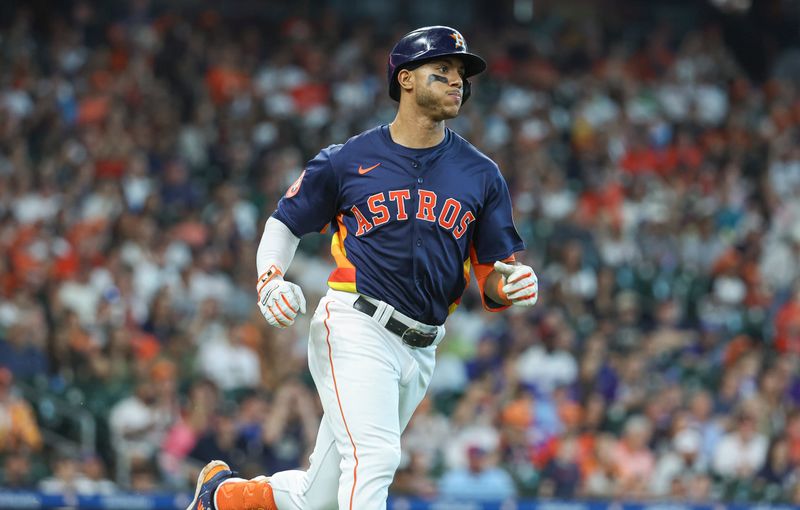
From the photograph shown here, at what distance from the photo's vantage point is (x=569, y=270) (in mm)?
12211

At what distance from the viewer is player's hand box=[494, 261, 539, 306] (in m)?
4.52

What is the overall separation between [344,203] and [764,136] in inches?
446

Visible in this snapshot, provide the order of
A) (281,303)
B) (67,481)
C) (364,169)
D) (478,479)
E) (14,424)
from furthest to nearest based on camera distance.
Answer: (478,479) → (14,424) → (67,481) → (364,169) → (281,303)

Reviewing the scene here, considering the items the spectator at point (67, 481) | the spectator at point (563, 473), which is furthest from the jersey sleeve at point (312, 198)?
the spectator at point (563, 473)

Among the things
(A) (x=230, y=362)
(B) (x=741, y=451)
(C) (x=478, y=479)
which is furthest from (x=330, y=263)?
(B) (x=741, y=451)

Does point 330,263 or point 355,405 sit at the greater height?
point 355,405

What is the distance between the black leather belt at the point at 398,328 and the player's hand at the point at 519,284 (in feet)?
1.42

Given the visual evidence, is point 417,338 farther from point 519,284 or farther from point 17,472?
point 17,472

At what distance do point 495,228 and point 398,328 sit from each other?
556 millimetres

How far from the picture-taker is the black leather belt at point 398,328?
4758 millimetres

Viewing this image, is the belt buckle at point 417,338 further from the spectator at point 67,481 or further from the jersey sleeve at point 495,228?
the spectator at point 67,481

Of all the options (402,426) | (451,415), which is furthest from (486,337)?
(402,426)

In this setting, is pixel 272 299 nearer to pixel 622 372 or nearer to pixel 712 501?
pixel 712 501

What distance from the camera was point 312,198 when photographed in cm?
491
